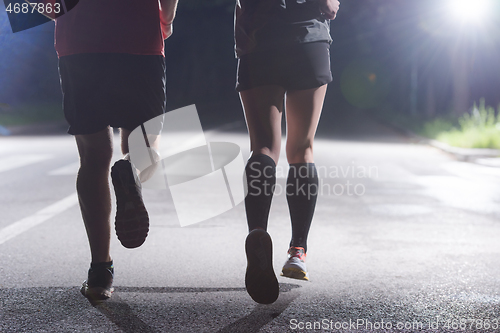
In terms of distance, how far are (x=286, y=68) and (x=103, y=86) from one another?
86cm

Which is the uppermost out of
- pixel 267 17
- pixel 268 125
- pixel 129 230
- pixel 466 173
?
pixel 267 17

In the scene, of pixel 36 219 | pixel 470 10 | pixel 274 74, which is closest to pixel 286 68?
pixel 274 74

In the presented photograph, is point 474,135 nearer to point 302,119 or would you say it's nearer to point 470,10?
point 470,10

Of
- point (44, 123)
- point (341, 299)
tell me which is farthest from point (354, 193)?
point (44, 123)

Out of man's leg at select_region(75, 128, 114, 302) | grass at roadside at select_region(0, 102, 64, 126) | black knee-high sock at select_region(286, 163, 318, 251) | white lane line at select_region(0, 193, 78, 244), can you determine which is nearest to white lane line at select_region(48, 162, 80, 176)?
white lane line at select_region(0, 193, 78, 244)

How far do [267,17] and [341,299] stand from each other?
56.5 inches

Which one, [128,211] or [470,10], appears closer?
[128,211]

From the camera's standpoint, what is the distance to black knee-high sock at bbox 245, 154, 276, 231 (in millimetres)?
2725

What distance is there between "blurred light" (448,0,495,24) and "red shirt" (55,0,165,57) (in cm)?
1673

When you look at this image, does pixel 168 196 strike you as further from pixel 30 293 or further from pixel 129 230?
pixel 129 230

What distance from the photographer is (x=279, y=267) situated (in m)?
3.71

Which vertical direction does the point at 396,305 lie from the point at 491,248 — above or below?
above

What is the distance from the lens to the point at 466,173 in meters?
9.28

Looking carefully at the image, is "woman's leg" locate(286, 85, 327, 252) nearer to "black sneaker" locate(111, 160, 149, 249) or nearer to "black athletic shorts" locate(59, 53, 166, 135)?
"black athletic shorts" locate(59, 53, 166, 135)
